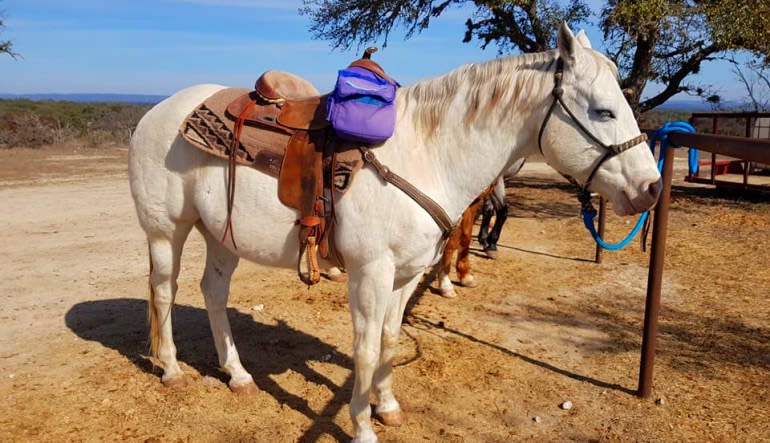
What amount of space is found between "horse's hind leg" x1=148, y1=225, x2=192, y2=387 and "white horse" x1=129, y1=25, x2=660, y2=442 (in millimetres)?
220

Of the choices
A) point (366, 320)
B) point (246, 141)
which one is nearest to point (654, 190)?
point (366, 320)

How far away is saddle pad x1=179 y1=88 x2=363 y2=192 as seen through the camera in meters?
2.51

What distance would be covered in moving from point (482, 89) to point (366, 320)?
3.85 ft

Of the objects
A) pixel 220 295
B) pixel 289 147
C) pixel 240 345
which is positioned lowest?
pixel 240 345

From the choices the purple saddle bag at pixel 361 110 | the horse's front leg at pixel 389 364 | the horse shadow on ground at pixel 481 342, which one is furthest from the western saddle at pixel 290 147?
the horse shadow on ground at pixel 481 342

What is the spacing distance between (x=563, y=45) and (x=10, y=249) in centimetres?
683

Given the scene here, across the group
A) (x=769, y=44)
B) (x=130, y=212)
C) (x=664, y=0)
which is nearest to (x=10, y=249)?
(x=130, y=212)

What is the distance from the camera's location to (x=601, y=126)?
2229mm

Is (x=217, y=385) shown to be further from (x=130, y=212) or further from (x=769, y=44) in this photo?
(x=769, y=44)

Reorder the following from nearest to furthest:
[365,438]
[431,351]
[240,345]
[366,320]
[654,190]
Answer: [654,190], [366,320], [365,438], [431,351], [240,345]

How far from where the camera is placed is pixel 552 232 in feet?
25.6

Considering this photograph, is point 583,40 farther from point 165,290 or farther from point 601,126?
Result: point 165,290

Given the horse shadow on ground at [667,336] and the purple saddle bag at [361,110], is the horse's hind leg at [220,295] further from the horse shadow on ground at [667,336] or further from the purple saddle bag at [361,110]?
the horse shadow on ground at [667,336]

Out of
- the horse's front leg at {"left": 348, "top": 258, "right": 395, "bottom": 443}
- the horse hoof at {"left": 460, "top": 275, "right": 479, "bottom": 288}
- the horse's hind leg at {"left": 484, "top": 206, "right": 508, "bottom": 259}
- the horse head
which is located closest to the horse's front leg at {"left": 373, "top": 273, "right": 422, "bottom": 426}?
the horse's front leg at {"left": 348, "top": 258, "right": 395, "bottom": 443}
